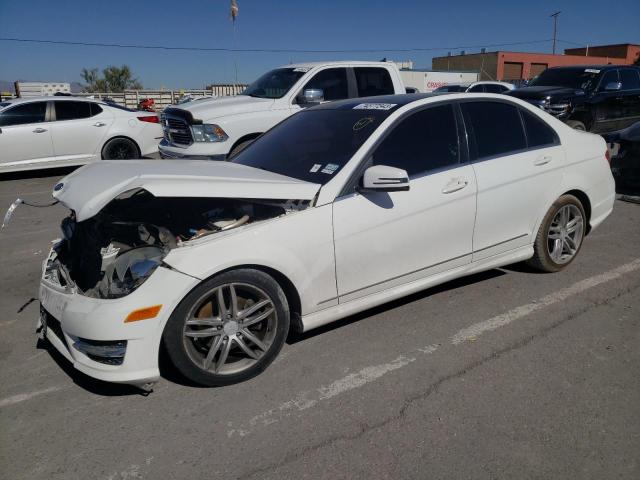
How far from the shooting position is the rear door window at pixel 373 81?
333 inches

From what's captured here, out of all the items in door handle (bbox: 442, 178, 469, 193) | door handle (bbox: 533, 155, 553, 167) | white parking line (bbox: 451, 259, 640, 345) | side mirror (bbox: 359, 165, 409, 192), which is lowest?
white parking line (bbox: 451, 259, 640, 345)

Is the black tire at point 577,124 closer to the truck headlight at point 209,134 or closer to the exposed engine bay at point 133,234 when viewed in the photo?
the truck headlight at point 209,134

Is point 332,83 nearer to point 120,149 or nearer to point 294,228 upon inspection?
point 120,149

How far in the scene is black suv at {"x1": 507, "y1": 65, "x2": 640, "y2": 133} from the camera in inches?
450

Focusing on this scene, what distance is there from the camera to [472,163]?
13.0 ft

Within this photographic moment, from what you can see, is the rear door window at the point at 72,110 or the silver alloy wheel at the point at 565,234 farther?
the rear door window at the point at 72,110

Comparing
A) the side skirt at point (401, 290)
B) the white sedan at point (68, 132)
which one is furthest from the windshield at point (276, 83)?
the side skirt at point (401, 290)

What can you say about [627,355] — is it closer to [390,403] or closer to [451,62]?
[390,403]

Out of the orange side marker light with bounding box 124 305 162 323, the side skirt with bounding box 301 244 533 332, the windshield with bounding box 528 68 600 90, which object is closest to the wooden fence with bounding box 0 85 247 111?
the windshield with bounding box 528 68 600 90

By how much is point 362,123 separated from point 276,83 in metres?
4.96

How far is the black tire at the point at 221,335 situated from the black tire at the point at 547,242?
2.54 m

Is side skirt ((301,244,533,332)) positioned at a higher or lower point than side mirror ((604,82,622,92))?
A: lower

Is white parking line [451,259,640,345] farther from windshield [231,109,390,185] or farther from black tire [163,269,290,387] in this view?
windshield [231,109,390,185]

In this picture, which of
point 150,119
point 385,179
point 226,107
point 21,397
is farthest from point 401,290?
point 150,119
